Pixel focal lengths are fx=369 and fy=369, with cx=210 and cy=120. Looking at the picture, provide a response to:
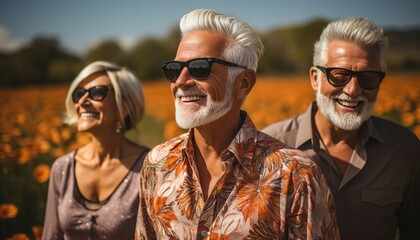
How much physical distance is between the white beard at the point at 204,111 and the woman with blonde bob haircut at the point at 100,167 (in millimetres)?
1275

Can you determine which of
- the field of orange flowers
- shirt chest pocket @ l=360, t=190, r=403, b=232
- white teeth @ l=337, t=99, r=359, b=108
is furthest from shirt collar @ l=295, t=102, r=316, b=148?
the field of orange flowers

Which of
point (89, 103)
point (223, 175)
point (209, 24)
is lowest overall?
point (223, 175)

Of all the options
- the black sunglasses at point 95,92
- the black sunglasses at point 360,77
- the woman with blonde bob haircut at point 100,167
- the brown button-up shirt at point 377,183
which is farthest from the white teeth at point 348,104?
the black sunglasses at point 95,92

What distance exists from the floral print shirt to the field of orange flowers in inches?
77.3

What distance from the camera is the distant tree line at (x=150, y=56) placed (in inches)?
237

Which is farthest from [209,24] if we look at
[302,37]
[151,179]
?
[302,37]

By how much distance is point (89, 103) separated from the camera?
3250 millimetres

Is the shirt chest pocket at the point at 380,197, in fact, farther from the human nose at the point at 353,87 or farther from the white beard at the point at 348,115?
the human nose at the point at 353,87

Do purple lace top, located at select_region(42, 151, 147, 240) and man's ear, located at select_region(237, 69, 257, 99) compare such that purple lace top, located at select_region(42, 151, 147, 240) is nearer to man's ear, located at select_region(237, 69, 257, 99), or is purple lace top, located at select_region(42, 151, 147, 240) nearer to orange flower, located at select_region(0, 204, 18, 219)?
orange flower, located at select_region(0, 204, 18, 219)

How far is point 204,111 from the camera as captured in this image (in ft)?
6.42

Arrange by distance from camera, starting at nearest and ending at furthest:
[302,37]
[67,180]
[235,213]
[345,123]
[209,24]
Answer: [235,213] → [209,24] → [345,123] → [67,180] → [302,37]

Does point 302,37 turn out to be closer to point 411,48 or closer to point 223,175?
point 411,48

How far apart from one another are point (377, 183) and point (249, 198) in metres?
1.26

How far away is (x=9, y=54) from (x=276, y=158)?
967 centimetres
